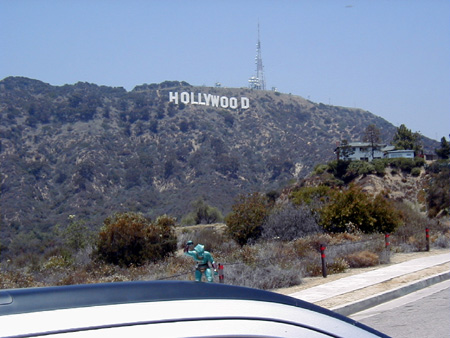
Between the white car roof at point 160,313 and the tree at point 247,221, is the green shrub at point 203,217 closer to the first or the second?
the tree at point 247,221

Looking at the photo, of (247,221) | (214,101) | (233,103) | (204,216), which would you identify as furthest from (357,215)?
(233,103)

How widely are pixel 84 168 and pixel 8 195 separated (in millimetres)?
11137

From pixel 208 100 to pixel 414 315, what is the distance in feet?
268

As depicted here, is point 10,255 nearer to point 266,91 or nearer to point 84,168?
point 84,168

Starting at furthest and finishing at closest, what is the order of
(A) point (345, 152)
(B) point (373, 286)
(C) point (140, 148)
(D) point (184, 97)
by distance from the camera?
(D) point (184, 97) < (C) point (140, 148) < (A) point (345, 152) < (B) point (373, 286)

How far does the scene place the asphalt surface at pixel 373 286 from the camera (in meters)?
A: 11.5

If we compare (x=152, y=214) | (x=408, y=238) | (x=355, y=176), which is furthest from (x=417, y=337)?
(x=152, y=214)

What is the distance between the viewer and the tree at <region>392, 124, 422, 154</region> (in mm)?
61688

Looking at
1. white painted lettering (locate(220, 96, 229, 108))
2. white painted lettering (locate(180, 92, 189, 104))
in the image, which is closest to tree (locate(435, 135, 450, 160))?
white painted lettering (locate(220, 96, 229, 108))

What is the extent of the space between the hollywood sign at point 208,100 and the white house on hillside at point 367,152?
3464 cm

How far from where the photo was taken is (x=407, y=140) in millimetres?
63125

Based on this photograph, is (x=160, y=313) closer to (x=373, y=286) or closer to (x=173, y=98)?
(x=373, y=286)

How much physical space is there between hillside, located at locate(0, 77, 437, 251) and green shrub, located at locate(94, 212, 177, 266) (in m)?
21.9

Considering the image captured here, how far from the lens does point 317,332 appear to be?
1876 millimetres
